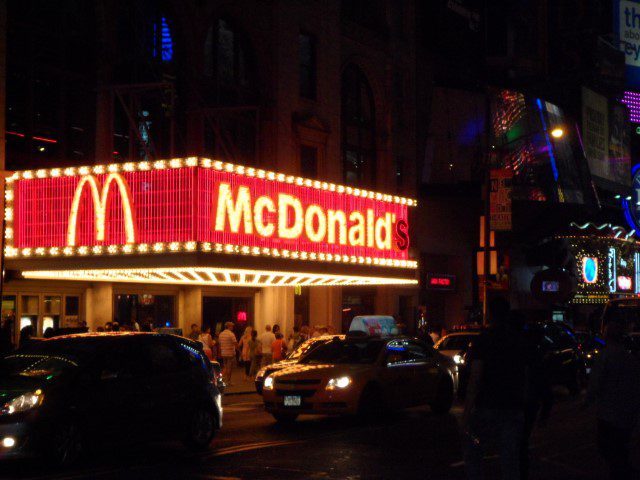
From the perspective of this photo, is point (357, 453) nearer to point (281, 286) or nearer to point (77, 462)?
point (77, 462)

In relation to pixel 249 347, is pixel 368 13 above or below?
above

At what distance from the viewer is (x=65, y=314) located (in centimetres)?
2861

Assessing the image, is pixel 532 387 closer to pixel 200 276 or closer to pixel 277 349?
pixel 200 276

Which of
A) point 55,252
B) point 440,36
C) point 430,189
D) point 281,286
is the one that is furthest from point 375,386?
point 440,36

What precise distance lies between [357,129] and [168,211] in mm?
18073

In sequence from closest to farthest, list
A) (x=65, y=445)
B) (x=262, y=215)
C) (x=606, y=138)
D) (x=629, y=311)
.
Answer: (x=65, y=445) < (x=262, y=215) < (x=629, y=311) < (x=606, y=138)

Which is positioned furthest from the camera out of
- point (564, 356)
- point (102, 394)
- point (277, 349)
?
point (277, 349)

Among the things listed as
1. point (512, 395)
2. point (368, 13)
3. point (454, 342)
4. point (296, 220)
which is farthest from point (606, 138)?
point (512, 395)

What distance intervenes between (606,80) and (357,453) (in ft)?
163

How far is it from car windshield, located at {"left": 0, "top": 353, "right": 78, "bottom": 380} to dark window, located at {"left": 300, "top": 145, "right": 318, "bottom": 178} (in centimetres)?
2469

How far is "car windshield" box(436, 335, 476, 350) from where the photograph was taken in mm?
25156

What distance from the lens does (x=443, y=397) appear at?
20.2m

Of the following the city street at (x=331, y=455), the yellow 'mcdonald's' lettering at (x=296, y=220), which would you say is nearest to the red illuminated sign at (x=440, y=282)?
the yellow 'mcdonald's' lettering at (x=296, y=220)

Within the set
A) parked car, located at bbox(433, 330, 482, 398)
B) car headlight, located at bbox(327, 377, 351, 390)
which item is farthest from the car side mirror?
parked car, located at bbox(433, 330, 482, 398)
